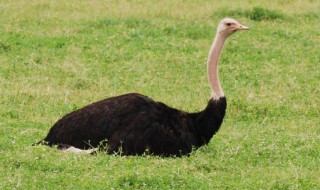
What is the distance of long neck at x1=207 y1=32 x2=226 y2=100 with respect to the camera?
9.98 metres

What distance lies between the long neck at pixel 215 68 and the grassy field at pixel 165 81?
1.87ft

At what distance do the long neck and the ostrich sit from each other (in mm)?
105

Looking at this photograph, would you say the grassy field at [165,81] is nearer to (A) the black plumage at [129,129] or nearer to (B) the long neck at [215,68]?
(A) the black plumage at [129,129]

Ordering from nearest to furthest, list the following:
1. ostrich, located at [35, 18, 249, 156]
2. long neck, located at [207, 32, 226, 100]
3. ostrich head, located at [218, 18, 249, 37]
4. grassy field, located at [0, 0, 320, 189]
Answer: grassy field, located at [0, 0, 320, 189] < ostrich, located at [35, 18, 249, 156] < long neck, located at [207, 32, 226, 100] < ostrich head, located at [218, 18, 249, 37]

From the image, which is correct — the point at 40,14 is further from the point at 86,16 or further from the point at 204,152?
the point at 204,152

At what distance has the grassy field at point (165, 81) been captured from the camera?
847 cm

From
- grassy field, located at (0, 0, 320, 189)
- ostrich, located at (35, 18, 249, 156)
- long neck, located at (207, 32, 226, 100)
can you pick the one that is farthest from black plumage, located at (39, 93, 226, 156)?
long neck, located at (207, 32, 226, 100)

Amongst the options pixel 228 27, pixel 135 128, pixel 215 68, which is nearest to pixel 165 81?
pixel 228 27

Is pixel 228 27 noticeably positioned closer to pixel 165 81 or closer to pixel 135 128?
pixel 135 128

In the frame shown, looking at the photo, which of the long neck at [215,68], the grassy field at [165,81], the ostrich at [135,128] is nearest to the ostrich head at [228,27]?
the long neck at [215,68]

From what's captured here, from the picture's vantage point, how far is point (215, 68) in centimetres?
1016

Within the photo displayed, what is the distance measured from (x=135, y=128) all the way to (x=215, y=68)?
1.31m

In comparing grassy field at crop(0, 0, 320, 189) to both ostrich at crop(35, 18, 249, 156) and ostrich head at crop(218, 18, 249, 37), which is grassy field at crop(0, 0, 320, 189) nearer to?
ostrich at crop(35, 18, 249, 156)

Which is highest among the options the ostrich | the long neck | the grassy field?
the long neck
